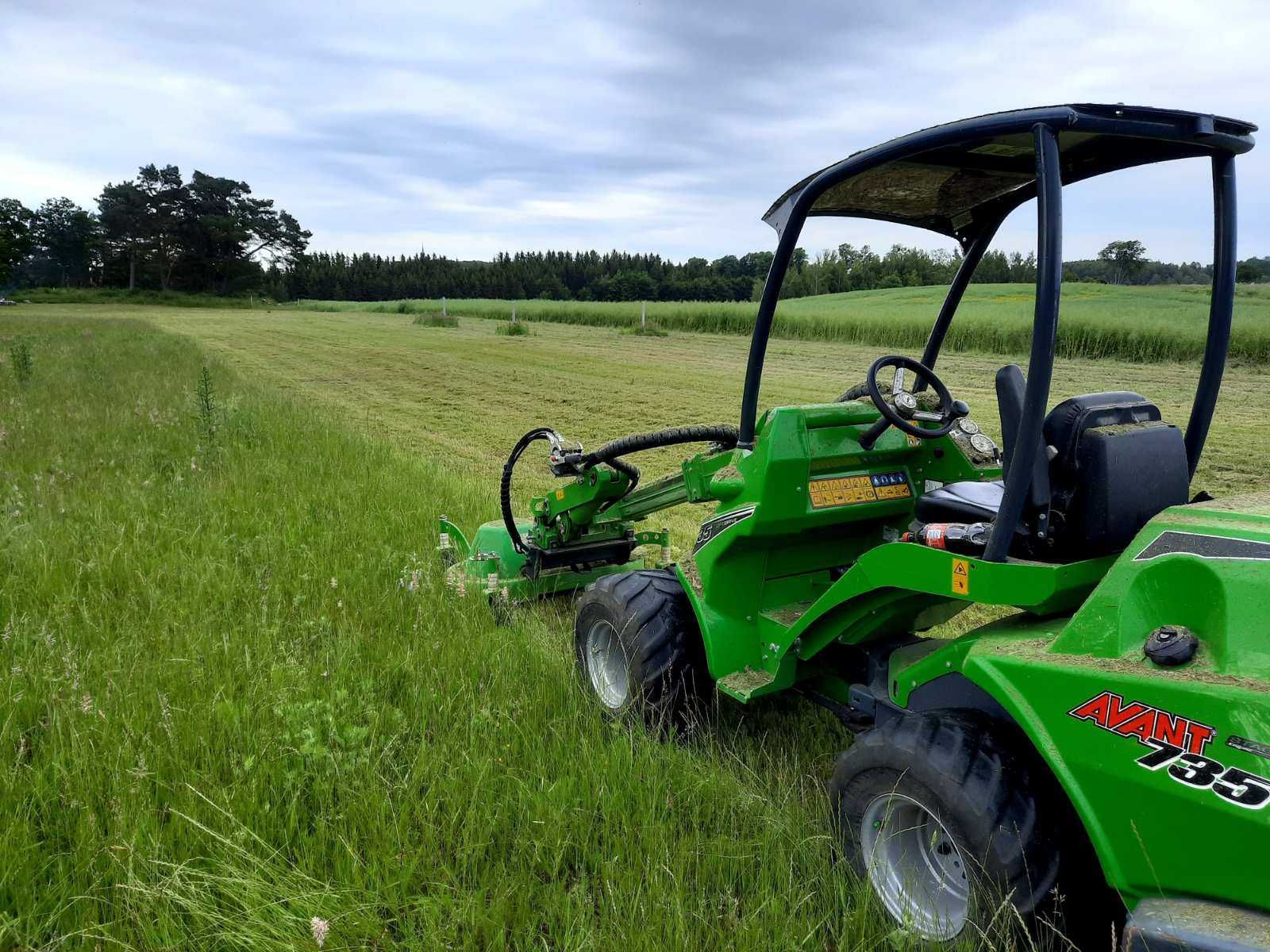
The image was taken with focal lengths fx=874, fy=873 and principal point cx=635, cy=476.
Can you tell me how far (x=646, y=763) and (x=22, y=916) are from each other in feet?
5.67

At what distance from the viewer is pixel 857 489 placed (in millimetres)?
3254

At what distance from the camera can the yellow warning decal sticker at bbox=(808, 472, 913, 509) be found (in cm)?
316

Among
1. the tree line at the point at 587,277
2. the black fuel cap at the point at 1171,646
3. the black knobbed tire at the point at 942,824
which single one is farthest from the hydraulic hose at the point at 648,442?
the tree line at the point at 587,277

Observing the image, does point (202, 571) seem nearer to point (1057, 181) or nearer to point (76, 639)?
point (76, 639)

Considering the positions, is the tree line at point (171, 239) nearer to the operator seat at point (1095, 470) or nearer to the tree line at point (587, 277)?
the tree line at point (587, 277)

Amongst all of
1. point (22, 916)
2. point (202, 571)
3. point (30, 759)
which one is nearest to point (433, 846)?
point (22, 916)

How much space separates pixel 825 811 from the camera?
9.21 ft

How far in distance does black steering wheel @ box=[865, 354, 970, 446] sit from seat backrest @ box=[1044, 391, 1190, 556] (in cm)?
67

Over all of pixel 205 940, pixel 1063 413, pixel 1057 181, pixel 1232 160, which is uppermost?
pixel 1232 160

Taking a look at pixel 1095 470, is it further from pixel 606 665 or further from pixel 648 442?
pixel 606 665

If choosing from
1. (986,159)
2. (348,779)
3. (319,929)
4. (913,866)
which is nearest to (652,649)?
(348,779)

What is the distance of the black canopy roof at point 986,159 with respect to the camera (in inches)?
86.0

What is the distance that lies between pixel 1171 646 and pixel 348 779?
2344mm

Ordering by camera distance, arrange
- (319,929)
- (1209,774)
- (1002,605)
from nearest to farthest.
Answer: (1209,774) < (319,929) < (1002,605)
